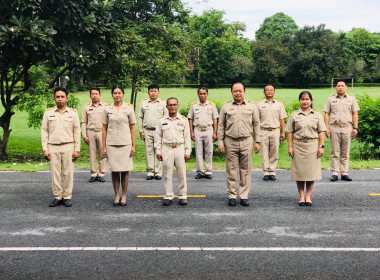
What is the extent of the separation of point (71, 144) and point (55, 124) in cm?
45

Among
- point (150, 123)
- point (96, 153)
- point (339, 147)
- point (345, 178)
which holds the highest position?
point (150, 123)

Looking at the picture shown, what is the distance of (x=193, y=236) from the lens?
21.3 feet

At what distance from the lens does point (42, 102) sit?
15633 mm

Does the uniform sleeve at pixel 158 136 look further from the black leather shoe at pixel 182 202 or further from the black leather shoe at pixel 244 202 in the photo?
the black leather shoe at pixel 244 202

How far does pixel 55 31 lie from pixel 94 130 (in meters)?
4.32

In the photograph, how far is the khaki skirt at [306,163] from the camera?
820 cm

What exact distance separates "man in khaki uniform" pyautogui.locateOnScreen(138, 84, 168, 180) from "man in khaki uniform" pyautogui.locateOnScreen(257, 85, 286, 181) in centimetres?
225

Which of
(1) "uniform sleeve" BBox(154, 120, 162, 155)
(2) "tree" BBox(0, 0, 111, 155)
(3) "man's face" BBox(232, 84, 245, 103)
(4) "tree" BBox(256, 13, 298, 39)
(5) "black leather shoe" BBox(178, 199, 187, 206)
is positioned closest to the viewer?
(3) "man's face" BBox(232, 84, 245, 103)

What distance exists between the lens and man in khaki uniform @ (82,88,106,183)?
417 inches

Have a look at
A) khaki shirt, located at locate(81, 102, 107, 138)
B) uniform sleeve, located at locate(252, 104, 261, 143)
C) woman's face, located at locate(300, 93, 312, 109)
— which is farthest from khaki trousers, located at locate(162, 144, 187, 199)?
khaki shirt, located at locate(81, 102, 107, 138)

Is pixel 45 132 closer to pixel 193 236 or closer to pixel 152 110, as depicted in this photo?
pixel 152 110

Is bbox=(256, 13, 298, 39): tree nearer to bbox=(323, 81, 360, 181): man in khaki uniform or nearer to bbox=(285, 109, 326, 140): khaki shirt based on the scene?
bbox=(323, 81, 360, 181): man in khaki uniform

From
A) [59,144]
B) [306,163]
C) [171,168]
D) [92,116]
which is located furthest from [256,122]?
[92,116]

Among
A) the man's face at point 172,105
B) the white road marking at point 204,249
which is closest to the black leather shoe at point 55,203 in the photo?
the white road marking at point 204,249
